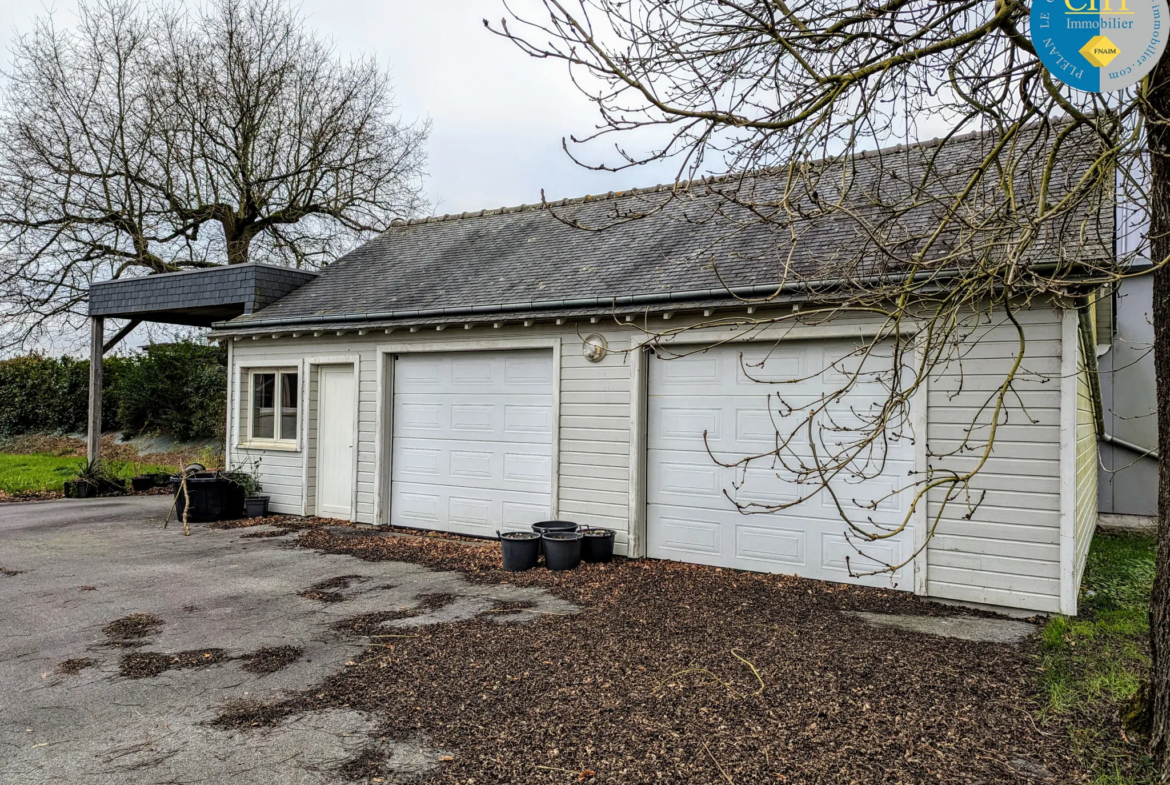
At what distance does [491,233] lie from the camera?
36.6ft

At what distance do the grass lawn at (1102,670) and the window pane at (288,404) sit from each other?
9.67 meters

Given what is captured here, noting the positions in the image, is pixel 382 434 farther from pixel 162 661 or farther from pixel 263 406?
pixel 162 661

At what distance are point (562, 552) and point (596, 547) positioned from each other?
0.43 meters

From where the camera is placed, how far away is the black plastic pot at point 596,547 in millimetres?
7324

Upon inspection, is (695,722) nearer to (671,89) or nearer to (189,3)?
(671,89)

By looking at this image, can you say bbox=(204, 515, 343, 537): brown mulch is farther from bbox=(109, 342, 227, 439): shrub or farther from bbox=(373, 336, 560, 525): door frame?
bbox=(109, 342, 227, 439): shrub

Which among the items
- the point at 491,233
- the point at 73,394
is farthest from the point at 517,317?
the point at 73,394

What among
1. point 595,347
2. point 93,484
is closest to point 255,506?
point 93,484

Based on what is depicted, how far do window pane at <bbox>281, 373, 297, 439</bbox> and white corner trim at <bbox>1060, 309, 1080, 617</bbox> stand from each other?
9.55 m

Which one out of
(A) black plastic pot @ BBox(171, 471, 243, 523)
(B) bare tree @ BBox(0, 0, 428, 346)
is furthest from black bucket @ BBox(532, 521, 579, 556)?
(B) bare tree @ BBox(0, 0, 428, 346)

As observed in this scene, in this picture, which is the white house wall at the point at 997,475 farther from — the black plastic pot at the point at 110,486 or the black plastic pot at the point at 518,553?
the black plastic pot at the point at 110,486

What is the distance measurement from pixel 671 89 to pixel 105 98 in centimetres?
1678

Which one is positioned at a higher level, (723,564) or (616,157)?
(616,157)

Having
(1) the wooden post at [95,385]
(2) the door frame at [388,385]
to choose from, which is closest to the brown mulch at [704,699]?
(2) the door frame at [388,385]
